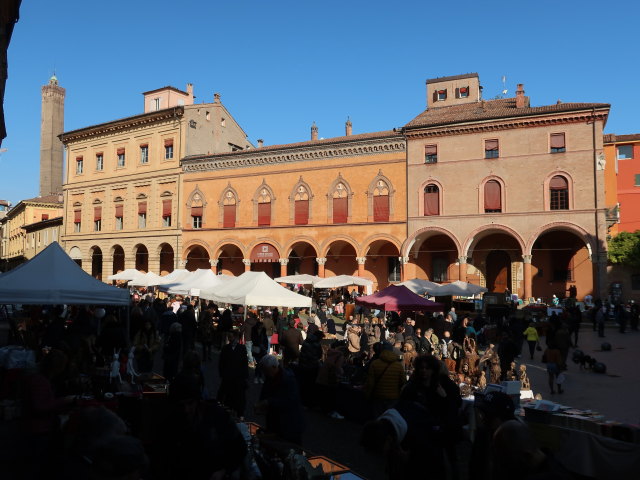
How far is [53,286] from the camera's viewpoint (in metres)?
9.52

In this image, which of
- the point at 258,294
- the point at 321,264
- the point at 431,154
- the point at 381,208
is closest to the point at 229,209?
the point at 321,264

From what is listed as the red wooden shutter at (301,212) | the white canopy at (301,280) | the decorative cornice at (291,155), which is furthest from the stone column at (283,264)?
the decorative cornice at (291,155)

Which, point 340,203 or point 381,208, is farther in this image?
point 340,203

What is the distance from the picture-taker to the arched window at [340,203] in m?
31.3

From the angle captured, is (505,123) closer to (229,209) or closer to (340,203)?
(340,203)

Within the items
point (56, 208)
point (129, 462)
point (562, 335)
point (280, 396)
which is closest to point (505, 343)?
point (562, 335)

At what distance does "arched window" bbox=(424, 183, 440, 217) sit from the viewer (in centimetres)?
2931

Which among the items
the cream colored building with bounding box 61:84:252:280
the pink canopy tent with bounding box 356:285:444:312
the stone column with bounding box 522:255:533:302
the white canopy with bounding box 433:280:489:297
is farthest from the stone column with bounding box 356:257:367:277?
the pink canopy tent with bounding box 356:285:444:312

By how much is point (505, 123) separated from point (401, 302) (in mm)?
17182

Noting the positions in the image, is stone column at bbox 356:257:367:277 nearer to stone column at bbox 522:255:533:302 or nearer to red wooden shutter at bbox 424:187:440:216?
red wooden shutter at bbox 424:187:440:216

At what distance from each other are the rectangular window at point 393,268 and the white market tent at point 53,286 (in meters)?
22.8

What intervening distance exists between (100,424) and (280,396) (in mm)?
2175

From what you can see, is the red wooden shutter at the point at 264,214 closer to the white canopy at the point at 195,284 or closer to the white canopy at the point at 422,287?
the white canopy at the point at 195,284

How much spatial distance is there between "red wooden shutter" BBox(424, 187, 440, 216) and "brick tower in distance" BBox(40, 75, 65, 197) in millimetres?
65573
